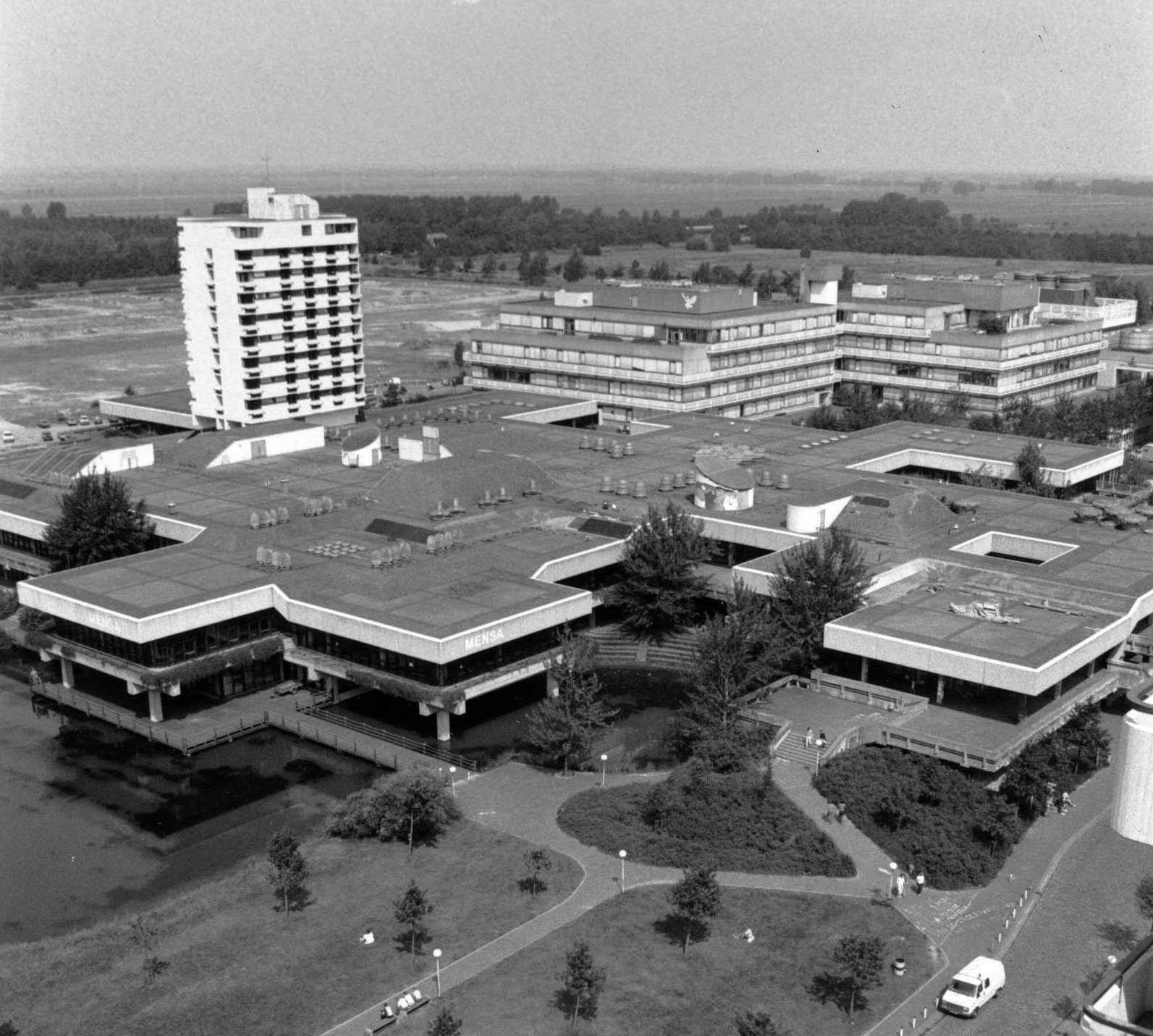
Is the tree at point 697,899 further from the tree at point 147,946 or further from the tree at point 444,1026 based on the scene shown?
the tree at point 147,946

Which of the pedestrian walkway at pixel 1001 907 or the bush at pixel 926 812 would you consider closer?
the pedestrian walkway at pixel 1001 907

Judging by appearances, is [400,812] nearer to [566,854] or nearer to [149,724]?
[566,854]

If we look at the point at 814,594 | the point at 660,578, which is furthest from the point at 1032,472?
the point at 660,578

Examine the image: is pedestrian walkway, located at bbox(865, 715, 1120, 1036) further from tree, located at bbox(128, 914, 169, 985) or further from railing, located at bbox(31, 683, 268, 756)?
railing, located at bbox(31, 683, 268, 756)

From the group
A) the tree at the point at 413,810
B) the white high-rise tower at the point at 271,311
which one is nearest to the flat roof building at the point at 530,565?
the tree at the point at 413,810

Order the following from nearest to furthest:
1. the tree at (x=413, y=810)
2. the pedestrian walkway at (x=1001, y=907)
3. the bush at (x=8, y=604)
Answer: the pedestrian walkway at (x=1001, y=907)
the tree at (x=413, y=810)
the bush at (x=8, y=604)

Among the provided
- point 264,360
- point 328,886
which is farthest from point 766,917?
Result: point 264,360

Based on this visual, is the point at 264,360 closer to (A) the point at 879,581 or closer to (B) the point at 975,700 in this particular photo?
(A) the point at 879,581
